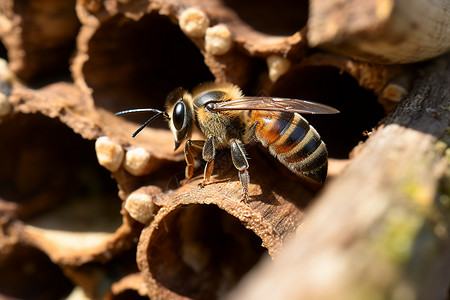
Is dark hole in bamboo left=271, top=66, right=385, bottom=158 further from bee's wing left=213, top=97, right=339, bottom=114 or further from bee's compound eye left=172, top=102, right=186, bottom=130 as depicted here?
bee's compound eye left=172, top=102, right=186, bottom=130

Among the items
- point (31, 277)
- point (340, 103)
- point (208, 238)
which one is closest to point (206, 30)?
point (340, 103)

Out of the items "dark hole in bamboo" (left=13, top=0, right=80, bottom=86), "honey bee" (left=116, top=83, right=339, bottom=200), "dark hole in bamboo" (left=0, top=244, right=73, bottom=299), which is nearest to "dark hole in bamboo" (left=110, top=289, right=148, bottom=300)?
"dark hole in bamboo" (left=0, top=244, right=73, bottom=299)

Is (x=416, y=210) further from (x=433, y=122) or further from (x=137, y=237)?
(x=137, y=237)

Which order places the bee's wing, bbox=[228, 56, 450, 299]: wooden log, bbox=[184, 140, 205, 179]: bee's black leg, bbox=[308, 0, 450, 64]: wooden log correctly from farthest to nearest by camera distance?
1. bbox=[184, 140, 205, 179]: bee's black leg
2. the bee's wing
3. bbox=[308, 0, 450, 64]: wooden log
4. bbox=[228, 56, 450, 299]: wooden log

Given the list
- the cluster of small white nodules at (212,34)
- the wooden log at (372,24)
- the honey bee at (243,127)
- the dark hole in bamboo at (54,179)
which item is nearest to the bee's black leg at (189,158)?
the honey bee at (243,127)

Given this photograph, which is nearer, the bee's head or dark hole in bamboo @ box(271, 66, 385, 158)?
the bee's head

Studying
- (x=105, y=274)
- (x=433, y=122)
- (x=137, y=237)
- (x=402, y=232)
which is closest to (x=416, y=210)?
(x=402, y=232)

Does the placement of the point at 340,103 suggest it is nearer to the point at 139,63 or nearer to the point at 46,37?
the point at 139,63
